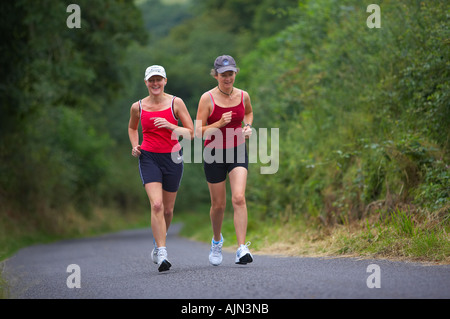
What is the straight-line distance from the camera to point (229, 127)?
25.8 ft

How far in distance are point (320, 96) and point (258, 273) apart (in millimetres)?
9644

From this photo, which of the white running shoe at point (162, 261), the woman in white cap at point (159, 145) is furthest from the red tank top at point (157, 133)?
the white running shoe at point (162, 261)

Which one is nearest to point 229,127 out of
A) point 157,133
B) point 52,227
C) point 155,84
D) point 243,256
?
point 157,133

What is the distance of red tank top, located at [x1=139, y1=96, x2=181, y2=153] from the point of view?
792cm

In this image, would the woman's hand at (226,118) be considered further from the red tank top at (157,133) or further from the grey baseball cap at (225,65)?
the red tank top at (157,133)

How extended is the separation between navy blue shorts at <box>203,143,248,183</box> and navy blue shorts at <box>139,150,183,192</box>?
0.40 m

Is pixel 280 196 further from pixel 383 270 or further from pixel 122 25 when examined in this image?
pixel 122 25

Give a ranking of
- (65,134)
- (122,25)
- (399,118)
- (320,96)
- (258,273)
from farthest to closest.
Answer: (65,134) < (122,25) < (320,96) < (399,118) < (258,273)

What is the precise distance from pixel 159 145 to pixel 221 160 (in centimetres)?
81

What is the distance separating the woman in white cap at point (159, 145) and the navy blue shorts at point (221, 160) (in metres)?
0.37

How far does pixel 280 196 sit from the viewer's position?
14.8 m

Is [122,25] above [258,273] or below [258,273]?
above

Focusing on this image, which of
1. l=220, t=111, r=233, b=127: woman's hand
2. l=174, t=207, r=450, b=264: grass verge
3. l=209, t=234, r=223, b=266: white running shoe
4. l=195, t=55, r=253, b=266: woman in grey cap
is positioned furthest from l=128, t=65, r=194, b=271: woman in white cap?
l=174, t=207, r=450, b=264: grass verge
